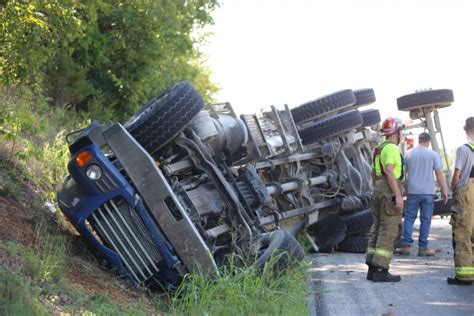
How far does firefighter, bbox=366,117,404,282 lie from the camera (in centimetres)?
938

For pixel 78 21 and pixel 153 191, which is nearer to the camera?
pixel 153 191

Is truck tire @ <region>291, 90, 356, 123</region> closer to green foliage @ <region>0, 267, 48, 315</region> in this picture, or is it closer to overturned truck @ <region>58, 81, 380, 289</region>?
overturned truck @ <region>58, 81, 380, 289</region>

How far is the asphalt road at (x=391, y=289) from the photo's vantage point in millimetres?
7945

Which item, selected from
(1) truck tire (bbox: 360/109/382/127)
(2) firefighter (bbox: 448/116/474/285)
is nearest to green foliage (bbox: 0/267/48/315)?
(2) firefighter (bbox: 448/116/474/285)

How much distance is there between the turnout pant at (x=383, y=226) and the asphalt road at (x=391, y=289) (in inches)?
10.0

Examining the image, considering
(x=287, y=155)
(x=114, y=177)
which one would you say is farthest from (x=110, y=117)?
(x=114, y=177)

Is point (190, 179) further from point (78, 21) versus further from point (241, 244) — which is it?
point (78, 21)

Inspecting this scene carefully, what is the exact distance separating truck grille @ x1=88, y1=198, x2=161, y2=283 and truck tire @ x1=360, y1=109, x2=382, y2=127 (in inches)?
259

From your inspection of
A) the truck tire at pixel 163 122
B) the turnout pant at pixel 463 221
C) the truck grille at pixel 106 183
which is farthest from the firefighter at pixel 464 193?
the truck grille at pixel 106 183

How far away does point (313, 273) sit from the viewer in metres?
10.1

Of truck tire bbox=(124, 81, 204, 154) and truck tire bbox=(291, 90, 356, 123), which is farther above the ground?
truck tire bbox=(124, 81, 204, 154)

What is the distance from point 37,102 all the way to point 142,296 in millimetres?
6556

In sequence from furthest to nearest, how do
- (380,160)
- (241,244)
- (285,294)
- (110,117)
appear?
(110,117), (380,160), (241,244), (285,294)

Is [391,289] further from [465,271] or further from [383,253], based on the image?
[465,271]
